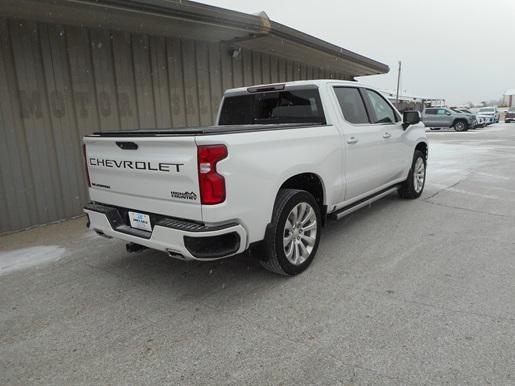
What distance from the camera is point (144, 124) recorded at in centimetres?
706

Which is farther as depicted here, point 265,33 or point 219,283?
point 265,33

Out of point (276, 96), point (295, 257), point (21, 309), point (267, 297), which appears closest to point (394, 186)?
point (276, 96)

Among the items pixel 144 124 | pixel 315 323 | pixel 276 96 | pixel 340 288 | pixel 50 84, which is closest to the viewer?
pixel 315 323

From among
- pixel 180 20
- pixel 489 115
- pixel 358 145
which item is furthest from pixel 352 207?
pixel 489 115

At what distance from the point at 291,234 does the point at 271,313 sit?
0.83 meters

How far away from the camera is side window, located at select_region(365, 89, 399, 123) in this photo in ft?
17.4

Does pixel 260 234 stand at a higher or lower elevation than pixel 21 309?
higher

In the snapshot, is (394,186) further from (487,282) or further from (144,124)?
(144,124)

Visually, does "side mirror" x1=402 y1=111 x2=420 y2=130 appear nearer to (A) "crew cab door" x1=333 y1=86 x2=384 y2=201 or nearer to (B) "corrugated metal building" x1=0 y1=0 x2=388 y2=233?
(A) "crew cab door" x1=333 y1=86 x2=384 y2=201

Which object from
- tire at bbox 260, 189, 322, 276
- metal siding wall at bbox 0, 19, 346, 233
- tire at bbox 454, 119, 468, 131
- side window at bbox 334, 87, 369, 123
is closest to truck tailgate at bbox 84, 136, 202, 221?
tire at bbox 260, 189, 322, 276

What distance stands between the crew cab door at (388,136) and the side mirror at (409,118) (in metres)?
0.07

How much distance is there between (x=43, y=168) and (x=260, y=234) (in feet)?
13.7

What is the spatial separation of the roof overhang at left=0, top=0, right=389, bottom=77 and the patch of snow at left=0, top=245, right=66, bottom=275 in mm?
3010

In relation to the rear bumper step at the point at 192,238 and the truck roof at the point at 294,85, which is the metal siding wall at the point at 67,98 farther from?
the rear bumper step at the point at 192,238
